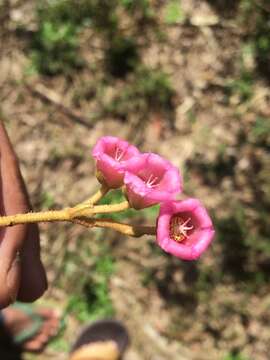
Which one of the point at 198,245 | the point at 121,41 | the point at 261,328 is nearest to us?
the point at 198,245

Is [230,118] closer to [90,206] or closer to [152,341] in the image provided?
[152,341]

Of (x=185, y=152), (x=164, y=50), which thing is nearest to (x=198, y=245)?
(x=185, y=152)

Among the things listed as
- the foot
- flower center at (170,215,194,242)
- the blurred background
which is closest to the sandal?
the blurred background

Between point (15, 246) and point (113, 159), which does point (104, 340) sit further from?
point (113, 159)

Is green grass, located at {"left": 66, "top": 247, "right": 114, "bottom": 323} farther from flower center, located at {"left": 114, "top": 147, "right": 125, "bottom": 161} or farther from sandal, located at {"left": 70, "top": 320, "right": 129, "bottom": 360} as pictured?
flower center, located at {"left": 114, "top": 147, "right": 125, "bottom": 161}

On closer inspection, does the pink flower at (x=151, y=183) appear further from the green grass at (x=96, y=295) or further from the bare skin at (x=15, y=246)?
the green grass at (x=96, y=295)
